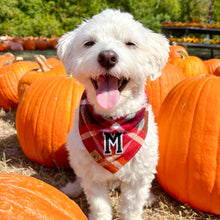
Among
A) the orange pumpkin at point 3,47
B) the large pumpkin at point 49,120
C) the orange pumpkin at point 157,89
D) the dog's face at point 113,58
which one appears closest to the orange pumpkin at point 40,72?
the large pumpkin at point 49,120

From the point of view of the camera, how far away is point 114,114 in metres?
1.93

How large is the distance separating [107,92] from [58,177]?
147 cm

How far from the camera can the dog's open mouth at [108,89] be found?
5.57ft

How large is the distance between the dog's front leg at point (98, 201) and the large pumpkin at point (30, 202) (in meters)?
0.56

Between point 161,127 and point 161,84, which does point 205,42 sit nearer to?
point 161,84

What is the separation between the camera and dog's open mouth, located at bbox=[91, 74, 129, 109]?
5.57 ft

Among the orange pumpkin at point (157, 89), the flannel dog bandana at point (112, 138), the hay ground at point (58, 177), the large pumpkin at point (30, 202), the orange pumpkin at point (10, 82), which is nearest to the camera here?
the large pumpkin at point (30, 202)

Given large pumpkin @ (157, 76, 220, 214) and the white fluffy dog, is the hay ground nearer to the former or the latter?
large pumpkin @ (157, 76, 220, 214)

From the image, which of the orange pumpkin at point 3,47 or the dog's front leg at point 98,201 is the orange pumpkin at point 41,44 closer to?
the orange pumpkin at point 3,47

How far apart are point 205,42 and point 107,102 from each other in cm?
1053

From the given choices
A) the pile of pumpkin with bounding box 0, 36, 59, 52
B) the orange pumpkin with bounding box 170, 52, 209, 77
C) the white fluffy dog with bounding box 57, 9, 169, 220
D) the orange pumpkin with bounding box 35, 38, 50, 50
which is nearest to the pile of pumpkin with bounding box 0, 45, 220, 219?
the white fluffy dog with bounding box 57, 9, 169, 220

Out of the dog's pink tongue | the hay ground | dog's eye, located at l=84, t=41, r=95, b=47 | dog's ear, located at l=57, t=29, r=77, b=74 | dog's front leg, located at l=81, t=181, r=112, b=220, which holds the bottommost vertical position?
the hay ground

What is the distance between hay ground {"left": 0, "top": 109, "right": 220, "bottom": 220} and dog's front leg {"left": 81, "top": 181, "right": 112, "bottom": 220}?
10.8 inches

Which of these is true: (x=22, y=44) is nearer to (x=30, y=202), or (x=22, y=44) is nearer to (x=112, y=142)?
(x=112, y=142)
